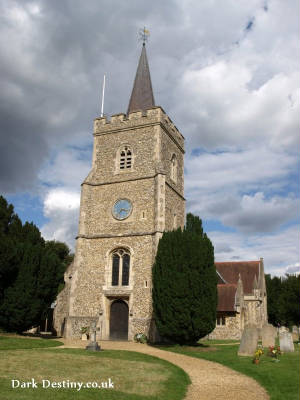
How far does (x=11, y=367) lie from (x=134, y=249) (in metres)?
12.7

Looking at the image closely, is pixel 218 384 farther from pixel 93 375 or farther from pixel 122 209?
pixel 122 209

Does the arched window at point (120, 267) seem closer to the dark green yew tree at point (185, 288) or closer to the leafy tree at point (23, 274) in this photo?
the leafy tree at point (23, 274)

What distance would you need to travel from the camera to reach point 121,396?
294 inches

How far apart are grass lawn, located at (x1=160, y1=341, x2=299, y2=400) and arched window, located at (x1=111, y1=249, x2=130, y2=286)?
260 inches

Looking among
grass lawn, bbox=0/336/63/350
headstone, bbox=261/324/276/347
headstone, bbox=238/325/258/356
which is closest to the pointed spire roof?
grass lawn, bbox=0/336/63/350

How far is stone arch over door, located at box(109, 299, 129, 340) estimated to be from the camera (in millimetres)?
21141

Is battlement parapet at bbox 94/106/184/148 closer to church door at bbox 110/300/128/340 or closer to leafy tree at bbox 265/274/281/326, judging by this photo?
church door at bbox 110/300/128/340

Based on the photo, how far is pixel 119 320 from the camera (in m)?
21.4

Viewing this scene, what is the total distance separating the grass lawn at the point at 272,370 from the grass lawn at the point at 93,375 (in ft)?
6.63

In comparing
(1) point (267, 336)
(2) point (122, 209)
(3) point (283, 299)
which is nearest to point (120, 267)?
(2) point (122, 209)

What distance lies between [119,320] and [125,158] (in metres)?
10.3

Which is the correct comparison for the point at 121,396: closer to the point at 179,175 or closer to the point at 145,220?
the point at 145,220

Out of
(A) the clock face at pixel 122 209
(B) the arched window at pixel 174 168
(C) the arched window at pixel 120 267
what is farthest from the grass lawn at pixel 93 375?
(B) the arched window at pixel 174 168

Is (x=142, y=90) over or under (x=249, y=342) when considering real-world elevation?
over
